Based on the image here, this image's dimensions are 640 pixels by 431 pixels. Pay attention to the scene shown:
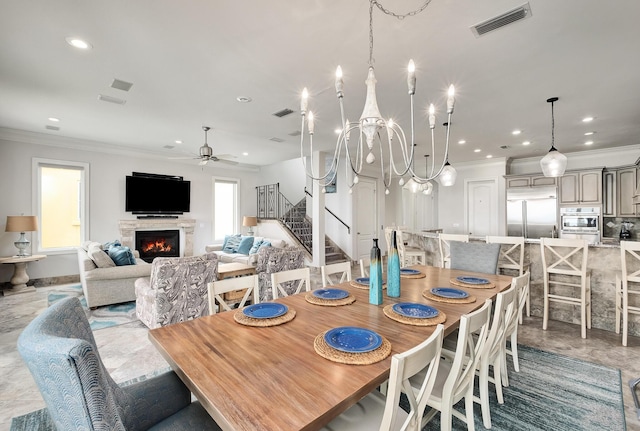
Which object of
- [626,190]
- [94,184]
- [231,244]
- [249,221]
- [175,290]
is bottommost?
[175,290]

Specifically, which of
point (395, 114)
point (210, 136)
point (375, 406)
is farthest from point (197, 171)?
point (375, 406)

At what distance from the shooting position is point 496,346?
1.86m

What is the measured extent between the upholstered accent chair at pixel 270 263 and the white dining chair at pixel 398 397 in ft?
9.06

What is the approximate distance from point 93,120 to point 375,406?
18.4 ft

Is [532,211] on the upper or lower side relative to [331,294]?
upper

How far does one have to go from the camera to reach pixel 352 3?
1.97 meters

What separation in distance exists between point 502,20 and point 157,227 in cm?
742

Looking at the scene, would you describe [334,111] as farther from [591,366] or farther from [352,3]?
[591,366]

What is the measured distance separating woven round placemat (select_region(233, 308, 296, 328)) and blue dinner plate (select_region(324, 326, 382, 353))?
326 mm

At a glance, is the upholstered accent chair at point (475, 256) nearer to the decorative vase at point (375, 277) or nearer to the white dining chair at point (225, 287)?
the decorative vase at point (375, 277)

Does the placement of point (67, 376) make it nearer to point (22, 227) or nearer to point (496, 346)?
point (496, 346)

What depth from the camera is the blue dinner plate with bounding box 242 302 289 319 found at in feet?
5.50

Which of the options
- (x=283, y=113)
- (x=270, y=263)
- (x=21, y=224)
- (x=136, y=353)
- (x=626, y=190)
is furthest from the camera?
(x=626, y=190)

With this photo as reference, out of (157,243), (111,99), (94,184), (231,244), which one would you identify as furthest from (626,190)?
(94,184)
